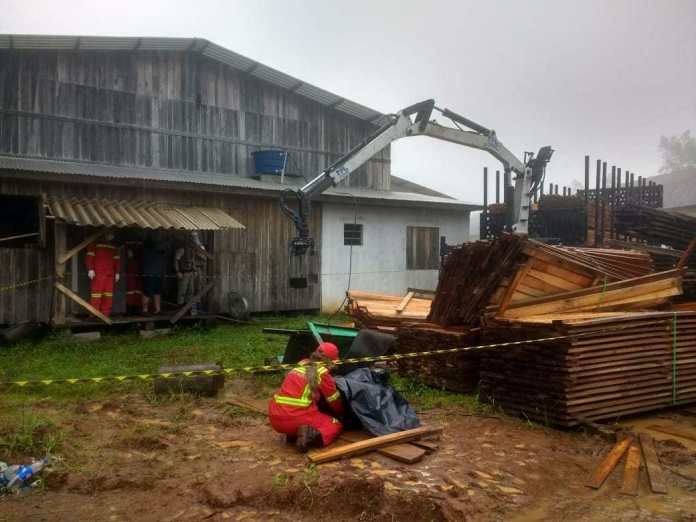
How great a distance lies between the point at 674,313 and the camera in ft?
23.2

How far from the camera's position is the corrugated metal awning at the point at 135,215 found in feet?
35.2

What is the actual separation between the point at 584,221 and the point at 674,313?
8.88 m

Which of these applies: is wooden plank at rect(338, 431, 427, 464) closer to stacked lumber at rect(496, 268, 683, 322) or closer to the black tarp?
the black tarp

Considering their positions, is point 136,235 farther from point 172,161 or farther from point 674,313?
point 674,313

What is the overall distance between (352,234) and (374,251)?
84cm

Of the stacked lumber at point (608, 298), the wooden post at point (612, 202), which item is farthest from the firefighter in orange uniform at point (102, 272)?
the wooden post at point (612, 202)

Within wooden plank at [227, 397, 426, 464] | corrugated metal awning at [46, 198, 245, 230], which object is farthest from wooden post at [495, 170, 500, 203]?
wooden plank at [227, 397, 426, 464]

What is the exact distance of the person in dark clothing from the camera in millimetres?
12812

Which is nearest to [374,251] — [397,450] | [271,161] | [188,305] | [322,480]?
[271,161]

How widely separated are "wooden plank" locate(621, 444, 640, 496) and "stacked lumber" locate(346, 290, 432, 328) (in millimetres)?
3518

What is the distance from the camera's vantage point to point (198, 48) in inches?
598

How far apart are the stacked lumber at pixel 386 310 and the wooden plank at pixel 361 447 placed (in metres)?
2.88

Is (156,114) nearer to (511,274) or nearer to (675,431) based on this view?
(511,274)

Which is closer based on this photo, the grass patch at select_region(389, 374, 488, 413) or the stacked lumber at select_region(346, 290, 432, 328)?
the grass patch at select_region(389, 374, 488, 413)
